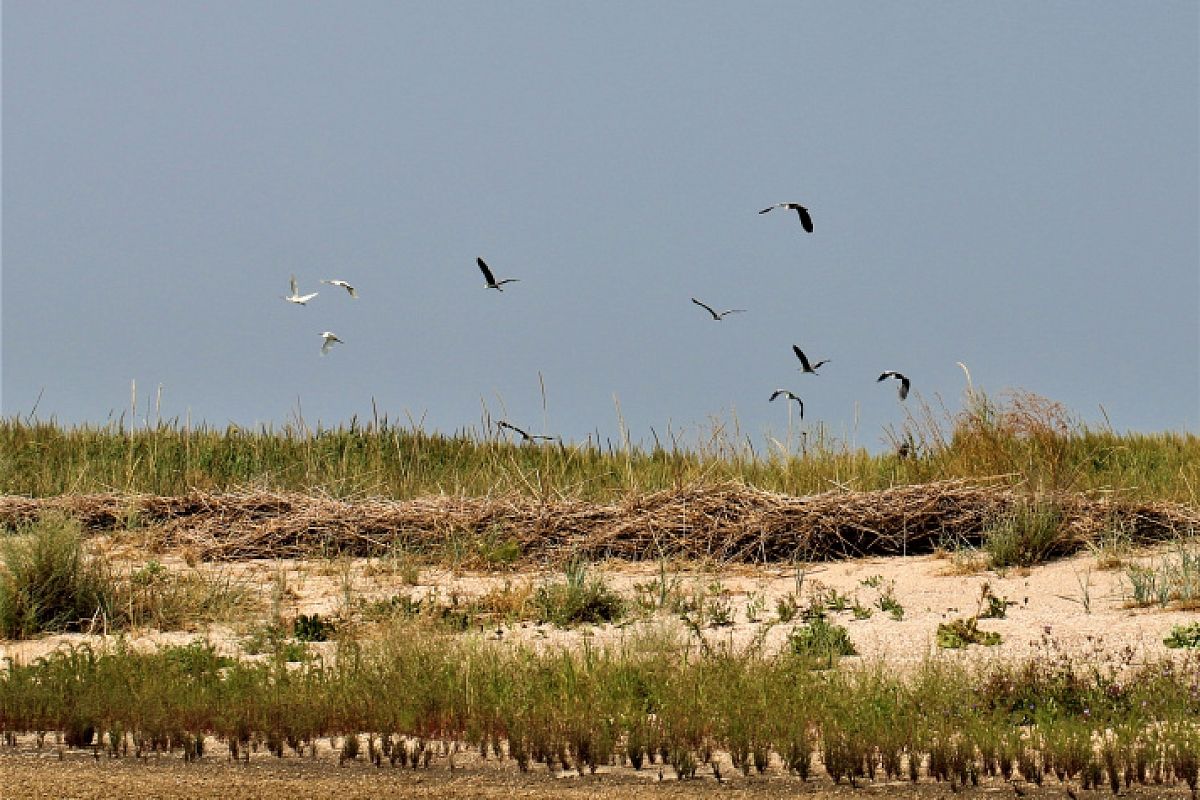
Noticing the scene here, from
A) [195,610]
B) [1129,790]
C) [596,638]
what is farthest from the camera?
[195,610]

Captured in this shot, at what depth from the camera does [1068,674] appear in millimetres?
6820

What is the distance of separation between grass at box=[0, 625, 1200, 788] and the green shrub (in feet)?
7.05

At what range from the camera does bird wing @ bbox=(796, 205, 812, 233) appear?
11332 mm

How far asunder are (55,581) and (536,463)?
8.18 meters

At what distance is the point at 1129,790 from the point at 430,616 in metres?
4.78

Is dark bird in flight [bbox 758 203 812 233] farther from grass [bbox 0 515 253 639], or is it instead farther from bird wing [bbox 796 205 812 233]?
grass [bbox 0 515 253 639]

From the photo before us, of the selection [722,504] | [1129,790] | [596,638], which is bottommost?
[1129,790]

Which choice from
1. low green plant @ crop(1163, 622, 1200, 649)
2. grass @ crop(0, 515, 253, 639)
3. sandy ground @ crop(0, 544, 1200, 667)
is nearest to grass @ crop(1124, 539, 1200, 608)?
sandy ground @ crop(0, 544, 1200, 667)

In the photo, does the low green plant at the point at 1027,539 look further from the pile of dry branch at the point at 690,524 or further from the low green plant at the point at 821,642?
the low green plant at the point at 821,642

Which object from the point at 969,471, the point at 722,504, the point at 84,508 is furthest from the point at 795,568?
the point at 84,508

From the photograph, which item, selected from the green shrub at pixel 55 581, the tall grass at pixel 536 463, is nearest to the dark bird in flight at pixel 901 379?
the tall grass at pixel 536 463

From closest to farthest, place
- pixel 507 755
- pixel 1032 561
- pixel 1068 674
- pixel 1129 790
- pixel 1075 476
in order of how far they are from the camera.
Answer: pixel 1129 790
pixel 507 755
pixel 1068 674
pixel 1032 561
pixel 1075 476

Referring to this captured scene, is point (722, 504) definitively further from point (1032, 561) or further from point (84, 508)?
point (84, 508)

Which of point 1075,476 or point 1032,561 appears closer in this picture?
point 1032,561
